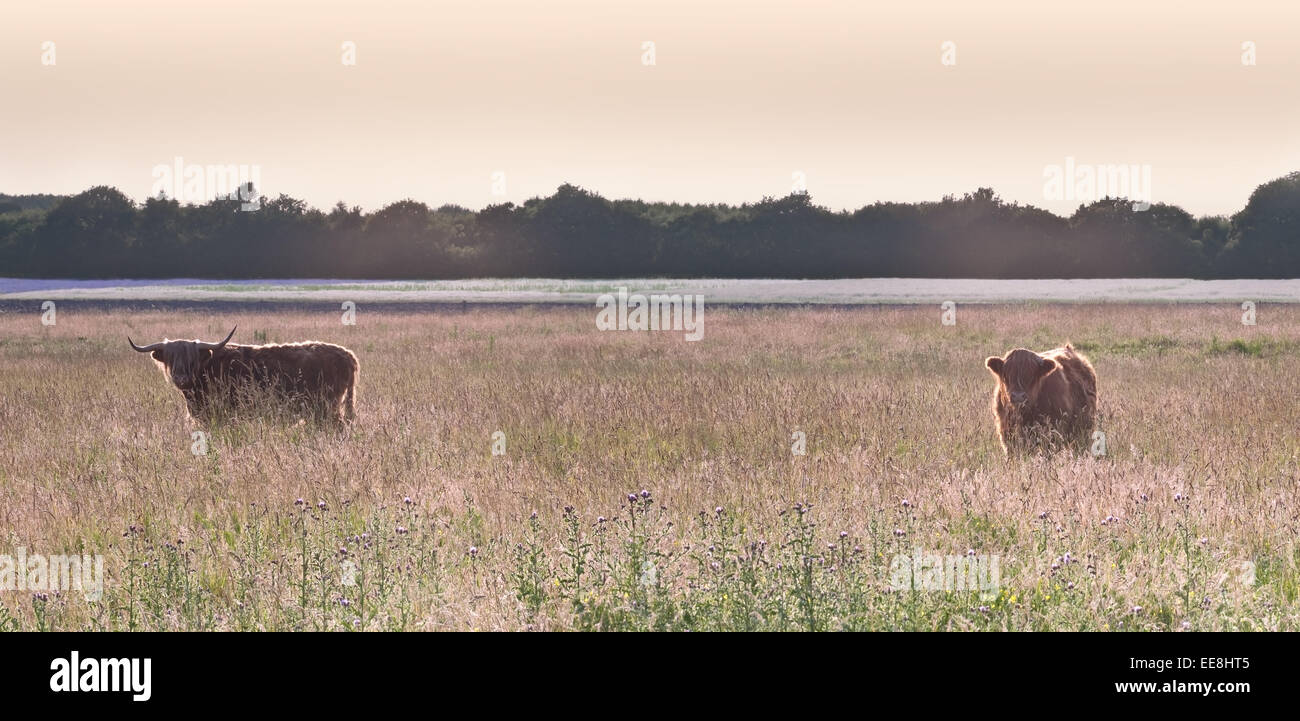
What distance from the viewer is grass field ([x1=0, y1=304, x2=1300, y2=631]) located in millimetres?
5047

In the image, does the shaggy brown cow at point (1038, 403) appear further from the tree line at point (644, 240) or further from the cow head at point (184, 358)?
the tree line at point (644, 240)

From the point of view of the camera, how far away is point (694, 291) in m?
48.9

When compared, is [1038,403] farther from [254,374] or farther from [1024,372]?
[254,374]

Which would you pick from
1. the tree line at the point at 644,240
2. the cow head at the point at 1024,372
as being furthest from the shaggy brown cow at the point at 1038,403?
the tree line at the point at 644,240

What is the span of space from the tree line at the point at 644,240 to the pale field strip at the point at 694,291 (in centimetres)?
903

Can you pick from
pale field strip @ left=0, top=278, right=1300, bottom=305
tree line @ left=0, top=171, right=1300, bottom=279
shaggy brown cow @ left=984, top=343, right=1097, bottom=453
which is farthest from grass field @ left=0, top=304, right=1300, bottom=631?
tree line @ left=0, top=171, right=1300, bottom=279

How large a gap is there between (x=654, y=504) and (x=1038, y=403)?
404 cm

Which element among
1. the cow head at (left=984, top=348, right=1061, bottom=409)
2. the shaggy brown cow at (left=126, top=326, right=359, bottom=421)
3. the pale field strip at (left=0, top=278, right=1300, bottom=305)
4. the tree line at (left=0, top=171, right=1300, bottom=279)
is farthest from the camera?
the tree line at (left=0, top=171, right=1300, bottom=279)

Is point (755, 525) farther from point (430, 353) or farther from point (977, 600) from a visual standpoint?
point (430, 353)

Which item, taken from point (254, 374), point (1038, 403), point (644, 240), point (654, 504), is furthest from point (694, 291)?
point (654, 504)

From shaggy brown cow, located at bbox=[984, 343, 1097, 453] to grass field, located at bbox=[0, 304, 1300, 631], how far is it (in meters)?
0.38

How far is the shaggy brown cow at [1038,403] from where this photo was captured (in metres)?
9.17

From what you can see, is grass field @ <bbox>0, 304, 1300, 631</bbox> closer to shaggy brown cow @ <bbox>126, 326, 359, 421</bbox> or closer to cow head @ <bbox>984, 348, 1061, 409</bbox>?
shaggy brown cow @ <bbox>126, 326, 359, 421</bbox>
